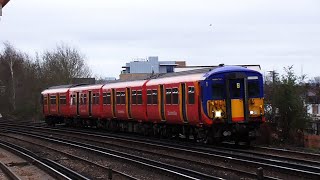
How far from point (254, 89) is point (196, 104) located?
2.37m

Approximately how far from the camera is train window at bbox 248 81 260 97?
63.1 feet

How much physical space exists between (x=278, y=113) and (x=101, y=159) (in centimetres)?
861

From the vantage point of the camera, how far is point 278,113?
21.6 meters

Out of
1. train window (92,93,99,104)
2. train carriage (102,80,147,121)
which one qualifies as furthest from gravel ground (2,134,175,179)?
train window (92,93,99,104)

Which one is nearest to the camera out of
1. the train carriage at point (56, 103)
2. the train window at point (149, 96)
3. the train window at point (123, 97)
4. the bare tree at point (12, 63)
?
the train window at point (149, 96)

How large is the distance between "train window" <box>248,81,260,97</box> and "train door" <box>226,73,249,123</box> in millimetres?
372

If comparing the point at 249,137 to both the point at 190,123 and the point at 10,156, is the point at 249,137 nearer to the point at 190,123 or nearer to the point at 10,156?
the point at 190,123

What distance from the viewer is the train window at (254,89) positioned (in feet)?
63.1

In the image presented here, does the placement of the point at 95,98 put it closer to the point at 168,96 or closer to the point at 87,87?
the point at 87,87

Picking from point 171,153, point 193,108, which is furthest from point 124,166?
point 193,108

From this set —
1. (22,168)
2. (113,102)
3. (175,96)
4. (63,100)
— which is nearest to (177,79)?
(175,96)

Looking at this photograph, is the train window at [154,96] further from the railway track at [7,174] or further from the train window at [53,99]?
the train window at [53,99]

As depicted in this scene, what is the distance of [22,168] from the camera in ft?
50.5

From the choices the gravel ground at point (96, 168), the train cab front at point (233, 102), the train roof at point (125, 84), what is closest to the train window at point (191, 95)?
the train cab front at point (233, 102)
